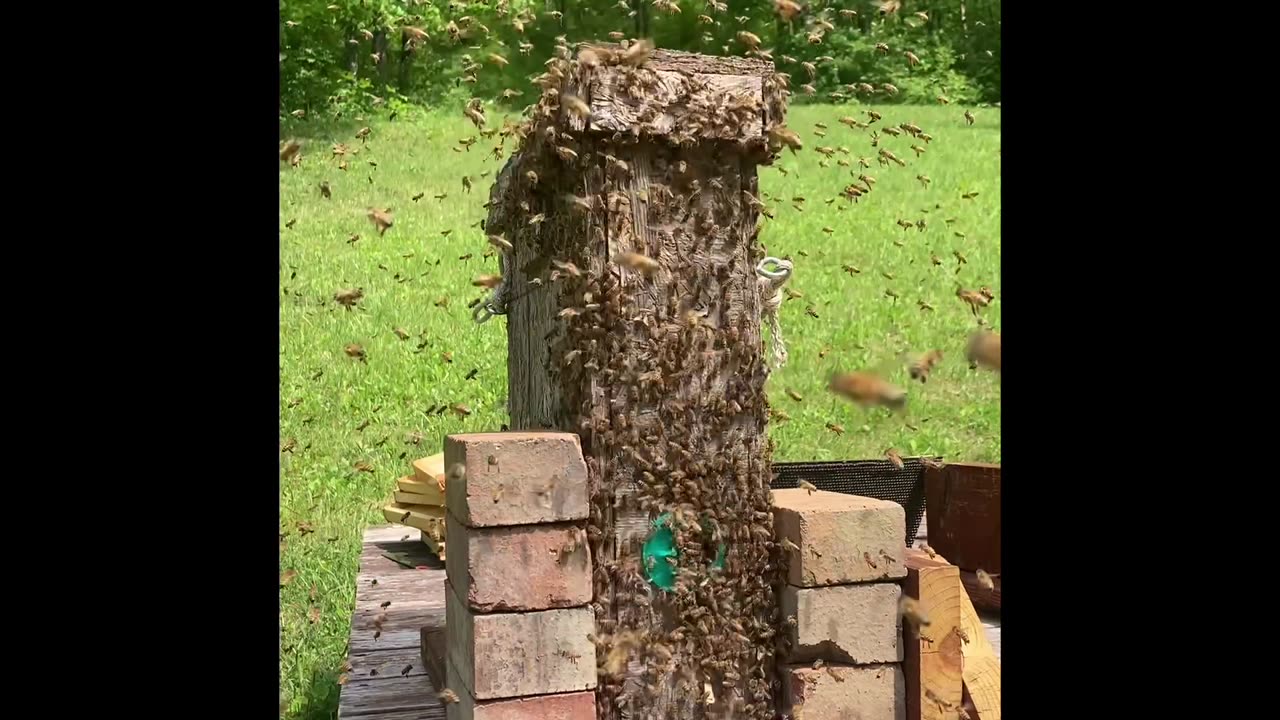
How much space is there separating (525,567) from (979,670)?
1472mm

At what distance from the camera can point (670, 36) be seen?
19.3 metres

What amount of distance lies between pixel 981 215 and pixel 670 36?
26.1 ft

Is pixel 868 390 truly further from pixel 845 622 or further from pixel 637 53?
pixel 637 53

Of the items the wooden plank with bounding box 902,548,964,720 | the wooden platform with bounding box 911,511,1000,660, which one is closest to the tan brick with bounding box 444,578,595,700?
the wooden plank with bounding box 902,548,964,720

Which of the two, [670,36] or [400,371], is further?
[670,36]

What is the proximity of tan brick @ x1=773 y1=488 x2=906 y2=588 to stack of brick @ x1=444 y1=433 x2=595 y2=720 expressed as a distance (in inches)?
20.4

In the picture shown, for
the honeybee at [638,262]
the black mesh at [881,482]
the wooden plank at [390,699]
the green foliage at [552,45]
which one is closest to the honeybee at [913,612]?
the honeybee at [638,262]

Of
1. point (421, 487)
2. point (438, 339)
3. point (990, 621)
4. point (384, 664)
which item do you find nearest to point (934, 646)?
point (990, 621)

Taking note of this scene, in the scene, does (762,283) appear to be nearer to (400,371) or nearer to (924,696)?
(924,696)

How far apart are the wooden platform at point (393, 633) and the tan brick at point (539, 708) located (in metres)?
0.73

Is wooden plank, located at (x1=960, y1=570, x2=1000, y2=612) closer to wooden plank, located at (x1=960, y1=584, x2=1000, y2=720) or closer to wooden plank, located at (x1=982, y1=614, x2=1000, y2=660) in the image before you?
wooden plank, located at (x1=982, y1=614, x2=1000, y2=660)

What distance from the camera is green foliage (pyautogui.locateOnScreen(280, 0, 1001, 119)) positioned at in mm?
16500

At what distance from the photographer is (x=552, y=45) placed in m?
17.8

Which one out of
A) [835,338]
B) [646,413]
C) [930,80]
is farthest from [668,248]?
[930,80]
